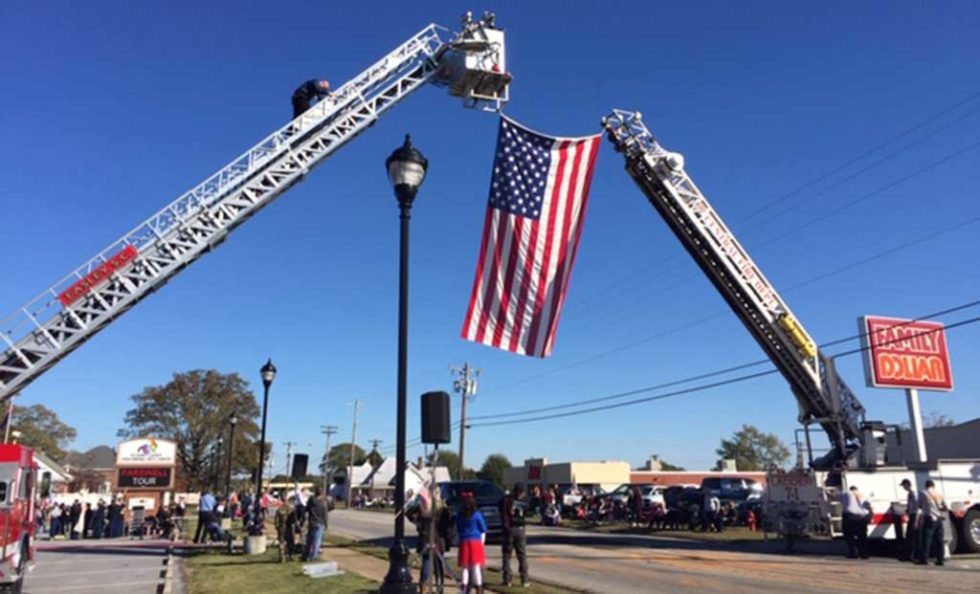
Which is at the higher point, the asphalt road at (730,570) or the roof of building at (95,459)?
the roof of building at (95,459)

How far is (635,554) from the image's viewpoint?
17500 millimetres

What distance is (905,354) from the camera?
80.5 feet

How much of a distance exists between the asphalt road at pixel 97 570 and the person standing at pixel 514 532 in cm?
595

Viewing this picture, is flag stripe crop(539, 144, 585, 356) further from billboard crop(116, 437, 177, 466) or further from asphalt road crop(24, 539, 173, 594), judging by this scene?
billboard crop(116, 437, 177, 466)

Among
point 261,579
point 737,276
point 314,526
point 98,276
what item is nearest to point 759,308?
point 737,276

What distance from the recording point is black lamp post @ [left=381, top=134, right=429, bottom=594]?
318 inches

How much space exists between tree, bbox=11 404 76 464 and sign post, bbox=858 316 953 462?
85.1 meters

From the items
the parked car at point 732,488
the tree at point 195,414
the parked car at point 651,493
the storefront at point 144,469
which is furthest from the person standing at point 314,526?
the tree at point 195,414

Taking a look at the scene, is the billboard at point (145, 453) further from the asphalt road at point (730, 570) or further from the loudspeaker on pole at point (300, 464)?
the asphalt road at point (730, 570)

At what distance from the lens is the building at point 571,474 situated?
5453cm

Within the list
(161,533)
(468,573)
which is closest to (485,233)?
(468,573)

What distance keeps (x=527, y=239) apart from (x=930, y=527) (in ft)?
34.6

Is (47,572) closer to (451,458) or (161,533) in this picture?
(161,533)

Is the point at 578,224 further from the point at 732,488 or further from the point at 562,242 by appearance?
the point at 732,488
